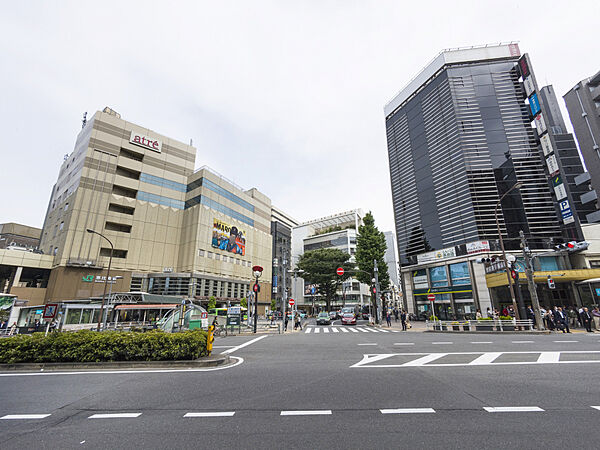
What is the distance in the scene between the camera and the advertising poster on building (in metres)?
50.1

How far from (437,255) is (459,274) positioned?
3.42 m

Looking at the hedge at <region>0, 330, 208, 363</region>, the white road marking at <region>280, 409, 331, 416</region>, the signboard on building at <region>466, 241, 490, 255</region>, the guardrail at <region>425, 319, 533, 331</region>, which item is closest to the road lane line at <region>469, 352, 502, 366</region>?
the white road marking at <region>280, 409, 331, 416</region>

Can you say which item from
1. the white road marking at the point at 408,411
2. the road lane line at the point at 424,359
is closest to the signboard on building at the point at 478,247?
the road lane line at the point at 424,359

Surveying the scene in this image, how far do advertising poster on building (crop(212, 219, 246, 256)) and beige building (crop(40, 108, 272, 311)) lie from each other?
193 millimetres

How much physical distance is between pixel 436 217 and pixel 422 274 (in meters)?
7.61

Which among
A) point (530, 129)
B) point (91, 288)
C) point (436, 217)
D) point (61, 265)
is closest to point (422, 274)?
point (436, 217)

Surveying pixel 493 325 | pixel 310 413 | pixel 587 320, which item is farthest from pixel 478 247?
pixel 310 413

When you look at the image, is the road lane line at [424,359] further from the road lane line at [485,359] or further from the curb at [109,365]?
the curb at [109,365]

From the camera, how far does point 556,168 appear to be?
92.9ft

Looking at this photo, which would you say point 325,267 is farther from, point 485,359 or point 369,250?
point 485,359

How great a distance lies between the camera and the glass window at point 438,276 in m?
31.7

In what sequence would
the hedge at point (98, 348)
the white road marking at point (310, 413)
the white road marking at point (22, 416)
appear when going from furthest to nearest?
the hedge at point (98, 348), the white road marking at point (22, 416), the white road marking at point (310, 413)

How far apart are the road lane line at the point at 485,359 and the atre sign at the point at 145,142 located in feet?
174

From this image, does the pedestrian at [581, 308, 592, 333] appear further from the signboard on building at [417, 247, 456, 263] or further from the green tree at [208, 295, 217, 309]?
the green tree at [208, 295, 217, 309]
